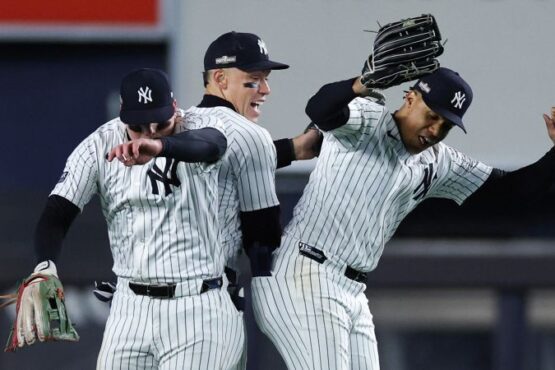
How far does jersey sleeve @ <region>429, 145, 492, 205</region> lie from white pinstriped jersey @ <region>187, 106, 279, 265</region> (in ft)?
2.07

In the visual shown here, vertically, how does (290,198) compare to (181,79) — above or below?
below

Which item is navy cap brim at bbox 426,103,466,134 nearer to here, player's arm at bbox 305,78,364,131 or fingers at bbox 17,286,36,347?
player's arm at bbox 305,78,364,131

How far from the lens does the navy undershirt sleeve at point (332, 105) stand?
14.2ft

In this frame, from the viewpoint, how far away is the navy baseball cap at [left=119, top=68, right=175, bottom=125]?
4.27 meters

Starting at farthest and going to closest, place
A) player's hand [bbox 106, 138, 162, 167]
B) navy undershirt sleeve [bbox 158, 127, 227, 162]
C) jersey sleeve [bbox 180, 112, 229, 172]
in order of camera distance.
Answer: jersey sleeve [bbox 180, 112, 229, 172]
navy undershirt sleeve [bbox 158, 127, 227, 162]
player's hand [bbox 106, 138, 162, 167]

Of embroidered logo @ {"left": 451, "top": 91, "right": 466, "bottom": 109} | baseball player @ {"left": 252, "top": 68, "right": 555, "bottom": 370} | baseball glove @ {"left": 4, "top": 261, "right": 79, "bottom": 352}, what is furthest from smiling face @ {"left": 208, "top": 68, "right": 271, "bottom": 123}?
baseball glove @ {"left": 4, "top": 261, "right": 79, "bottom": 352}

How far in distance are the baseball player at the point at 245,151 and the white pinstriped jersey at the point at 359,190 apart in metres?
0.13

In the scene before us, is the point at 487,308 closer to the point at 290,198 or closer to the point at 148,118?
the point at 290,198

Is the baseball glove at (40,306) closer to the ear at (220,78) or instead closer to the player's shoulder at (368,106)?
the ear at (220,78)

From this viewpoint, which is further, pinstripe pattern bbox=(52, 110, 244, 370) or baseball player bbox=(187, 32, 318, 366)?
baseball player bbox=(187, 32, 318, 366)

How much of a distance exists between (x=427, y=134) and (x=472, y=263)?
7.31 feet

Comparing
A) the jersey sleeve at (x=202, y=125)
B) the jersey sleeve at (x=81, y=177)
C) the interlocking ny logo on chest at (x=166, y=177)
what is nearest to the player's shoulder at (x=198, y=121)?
the jersey sleeve at (x=202, y=125)

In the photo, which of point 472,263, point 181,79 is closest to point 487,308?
point 472,263

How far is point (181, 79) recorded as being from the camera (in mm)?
7699
